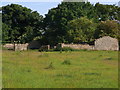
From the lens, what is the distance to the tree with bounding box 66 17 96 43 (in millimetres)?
61000

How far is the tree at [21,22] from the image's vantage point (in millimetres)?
71500

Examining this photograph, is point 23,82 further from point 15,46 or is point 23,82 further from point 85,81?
point 15,46

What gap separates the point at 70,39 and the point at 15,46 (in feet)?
39.5

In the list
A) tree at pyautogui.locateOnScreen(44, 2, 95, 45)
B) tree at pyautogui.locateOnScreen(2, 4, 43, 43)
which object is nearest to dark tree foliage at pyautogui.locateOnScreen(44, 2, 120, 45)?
tree at pyautogui.locateOnScreen(44, 2, 95, 45)

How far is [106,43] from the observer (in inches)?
2203

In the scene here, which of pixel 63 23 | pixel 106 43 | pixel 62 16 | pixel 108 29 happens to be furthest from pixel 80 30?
pixel 106 43

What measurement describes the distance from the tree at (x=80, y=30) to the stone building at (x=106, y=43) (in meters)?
5.65

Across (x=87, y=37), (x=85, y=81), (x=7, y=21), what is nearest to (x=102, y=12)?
(x=87, y=37)

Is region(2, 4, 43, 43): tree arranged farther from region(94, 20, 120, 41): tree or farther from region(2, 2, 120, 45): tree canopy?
region(94, 20, 120, 41): tree

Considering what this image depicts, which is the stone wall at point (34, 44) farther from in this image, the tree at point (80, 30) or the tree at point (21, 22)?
the tree at point (80, 30)

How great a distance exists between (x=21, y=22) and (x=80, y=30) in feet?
64.6

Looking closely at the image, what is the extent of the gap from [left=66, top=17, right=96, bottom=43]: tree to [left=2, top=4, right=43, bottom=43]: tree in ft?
43.2

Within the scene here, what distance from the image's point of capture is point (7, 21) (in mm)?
72375

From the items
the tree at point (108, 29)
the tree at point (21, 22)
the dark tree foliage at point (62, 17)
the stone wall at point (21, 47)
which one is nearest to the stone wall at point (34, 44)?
the tree at point (21, 22)
